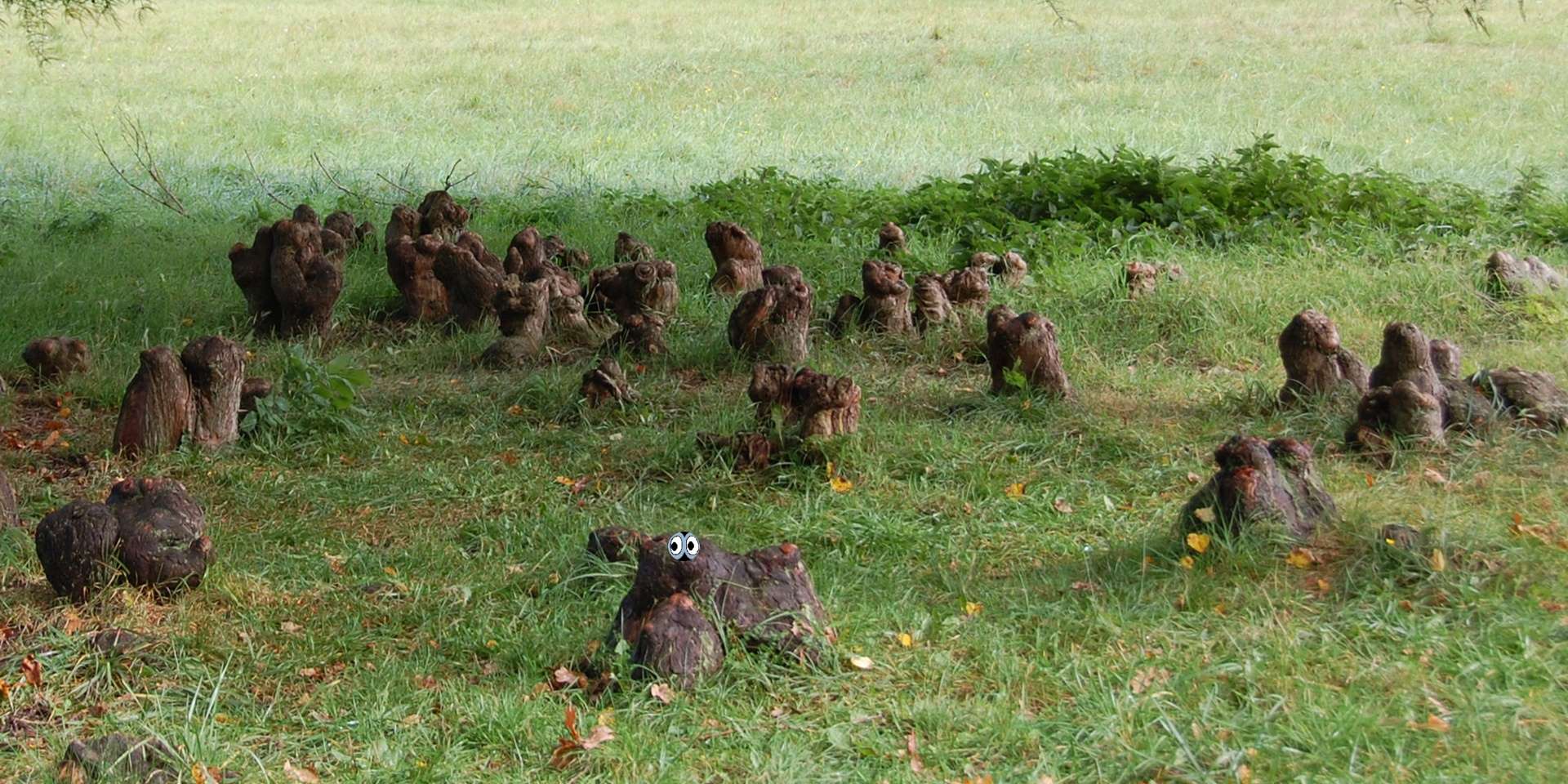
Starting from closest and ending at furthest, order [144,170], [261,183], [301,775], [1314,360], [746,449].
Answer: [301,775] → [746,449] → [1314,360] → [261,183] → [144,170]

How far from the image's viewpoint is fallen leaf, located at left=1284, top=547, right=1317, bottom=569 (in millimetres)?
4480

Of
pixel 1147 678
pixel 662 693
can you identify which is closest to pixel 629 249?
pixel 662 693

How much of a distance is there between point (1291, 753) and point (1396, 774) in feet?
0.74

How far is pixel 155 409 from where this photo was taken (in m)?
5.99

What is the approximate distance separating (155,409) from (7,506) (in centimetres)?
92

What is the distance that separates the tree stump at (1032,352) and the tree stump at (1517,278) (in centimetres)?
297

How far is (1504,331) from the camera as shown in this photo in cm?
757

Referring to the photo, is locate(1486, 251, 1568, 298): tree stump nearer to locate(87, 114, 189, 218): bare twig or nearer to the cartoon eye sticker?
the cartoon eye sticker

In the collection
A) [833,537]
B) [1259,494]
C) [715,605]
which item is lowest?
[833,537]

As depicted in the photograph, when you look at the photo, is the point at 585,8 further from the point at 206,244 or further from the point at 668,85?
the point at 206,244

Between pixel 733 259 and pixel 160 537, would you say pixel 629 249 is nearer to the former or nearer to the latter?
pixel 733 259

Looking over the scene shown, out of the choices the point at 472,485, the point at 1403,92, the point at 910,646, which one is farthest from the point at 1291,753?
the point at 1403,92

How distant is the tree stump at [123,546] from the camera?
4.46m

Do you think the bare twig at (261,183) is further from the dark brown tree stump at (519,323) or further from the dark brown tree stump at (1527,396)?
the dark brown tree stump at (1527,396)
